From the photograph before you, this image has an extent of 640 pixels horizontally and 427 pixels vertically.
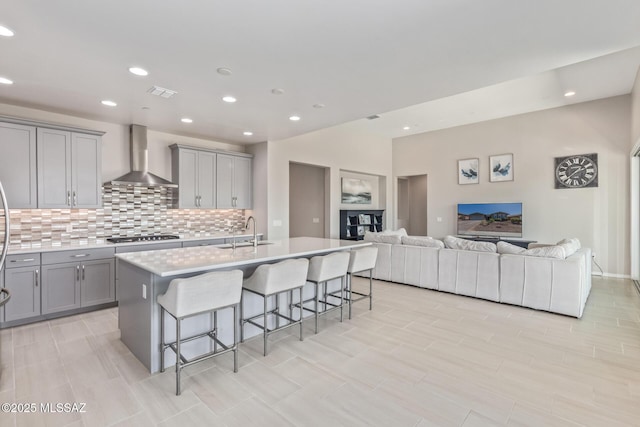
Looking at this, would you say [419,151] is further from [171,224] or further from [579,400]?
[579,400]

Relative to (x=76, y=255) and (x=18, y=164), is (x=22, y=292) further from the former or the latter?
(x=18, y=164)

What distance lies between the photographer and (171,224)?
530cm

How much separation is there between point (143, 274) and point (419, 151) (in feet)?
25.2

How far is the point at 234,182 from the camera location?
5781mm

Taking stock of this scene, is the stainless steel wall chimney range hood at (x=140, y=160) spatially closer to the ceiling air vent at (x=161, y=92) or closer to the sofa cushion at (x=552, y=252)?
the ceiling air vent at (x=161, y=92)

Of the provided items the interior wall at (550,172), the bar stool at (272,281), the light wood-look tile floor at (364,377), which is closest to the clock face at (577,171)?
the interior wall at (550,172)

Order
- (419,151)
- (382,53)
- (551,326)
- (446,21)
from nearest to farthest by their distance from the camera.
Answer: (446,21) < (382,53) < (551,326) < (419,151)

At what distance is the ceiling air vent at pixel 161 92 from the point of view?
3.25 m

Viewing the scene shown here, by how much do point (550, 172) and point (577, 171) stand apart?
45 cm

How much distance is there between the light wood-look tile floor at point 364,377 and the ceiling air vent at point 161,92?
8.68 feet

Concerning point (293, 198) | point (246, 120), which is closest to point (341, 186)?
point (293, 198)

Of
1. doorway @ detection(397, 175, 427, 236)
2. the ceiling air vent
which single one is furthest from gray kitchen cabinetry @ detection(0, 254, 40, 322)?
doorway @ detection(397, 175, 427, 236)

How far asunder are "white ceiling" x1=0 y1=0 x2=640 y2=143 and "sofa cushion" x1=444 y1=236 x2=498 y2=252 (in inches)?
89.4

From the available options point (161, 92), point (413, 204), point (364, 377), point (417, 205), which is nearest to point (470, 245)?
point (364, 377)
